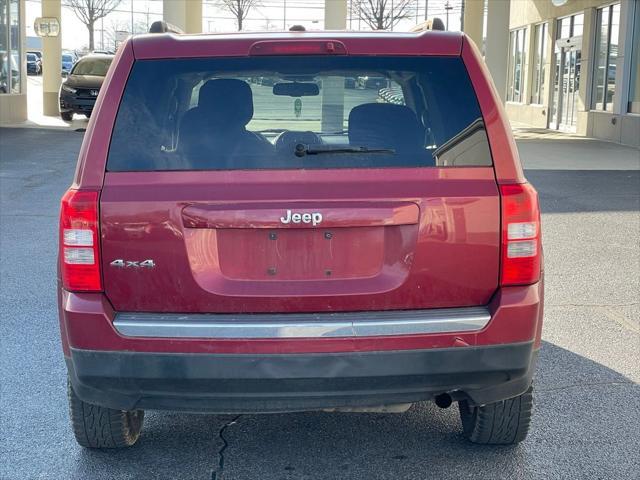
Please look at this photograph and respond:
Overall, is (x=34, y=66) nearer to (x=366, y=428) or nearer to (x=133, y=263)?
(x=366, y=428)

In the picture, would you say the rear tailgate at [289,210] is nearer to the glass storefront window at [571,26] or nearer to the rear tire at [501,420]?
the rear tire at [501,420]

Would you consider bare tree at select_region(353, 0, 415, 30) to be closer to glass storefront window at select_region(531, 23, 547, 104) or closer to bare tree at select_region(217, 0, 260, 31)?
bare tree at select_region(217, 0, 260, 31)

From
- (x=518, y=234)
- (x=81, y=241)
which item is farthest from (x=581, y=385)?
(x=81, y=241)

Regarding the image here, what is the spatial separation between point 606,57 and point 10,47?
52.5 feet

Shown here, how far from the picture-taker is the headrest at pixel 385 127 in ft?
11.6

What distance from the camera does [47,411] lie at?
4.66 meters

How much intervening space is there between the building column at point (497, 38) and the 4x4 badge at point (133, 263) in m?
21.0

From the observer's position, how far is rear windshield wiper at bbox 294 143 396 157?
3.47 meters

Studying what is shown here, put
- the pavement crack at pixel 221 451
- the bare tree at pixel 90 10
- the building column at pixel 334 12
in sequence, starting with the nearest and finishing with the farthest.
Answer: the pavement crack at pixel 221 451 → the building column at pixel 334 12 → the bare tree at pixel 90 10

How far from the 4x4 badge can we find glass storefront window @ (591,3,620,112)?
2100cm

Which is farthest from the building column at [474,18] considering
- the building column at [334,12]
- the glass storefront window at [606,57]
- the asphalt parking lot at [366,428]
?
the asphalt parking lot at [366,428]

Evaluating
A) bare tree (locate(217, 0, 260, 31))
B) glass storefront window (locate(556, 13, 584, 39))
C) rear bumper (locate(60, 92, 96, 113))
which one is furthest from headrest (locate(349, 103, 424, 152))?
bare tree (locate(217, 0, 260, 31))

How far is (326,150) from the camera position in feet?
11.5

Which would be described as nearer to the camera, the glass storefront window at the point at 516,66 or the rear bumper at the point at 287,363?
the rear bumper at the point at 287,363
